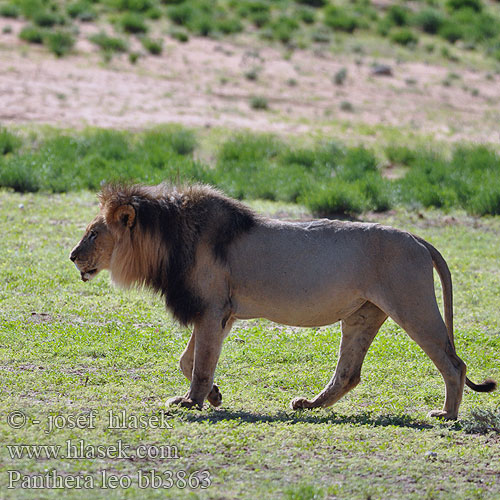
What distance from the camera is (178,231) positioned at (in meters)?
7.34

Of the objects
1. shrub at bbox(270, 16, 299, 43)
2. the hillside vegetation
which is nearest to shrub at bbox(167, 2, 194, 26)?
the hillside vegetation

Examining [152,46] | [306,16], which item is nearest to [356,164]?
[152,46]

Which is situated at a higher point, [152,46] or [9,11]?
[9,11]

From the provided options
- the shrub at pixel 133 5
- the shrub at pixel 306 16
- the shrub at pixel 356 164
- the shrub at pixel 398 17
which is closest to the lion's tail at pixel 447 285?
the shrub at pixel 356 164

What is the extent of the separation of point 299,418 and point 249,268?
4.10 feet

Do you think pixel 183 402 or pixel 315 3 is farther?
pixel 315 3

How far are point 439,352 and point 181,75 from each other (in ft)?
68.3

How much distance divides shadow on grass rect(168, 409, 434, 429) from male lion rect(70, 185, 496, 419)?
0.20 metres

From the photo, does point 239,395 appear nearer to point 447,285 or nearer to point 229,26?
point 447,285

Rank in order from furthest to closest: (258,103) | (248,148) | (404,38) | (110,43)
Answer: (404,38), (110,43), (258,103), (248,148)

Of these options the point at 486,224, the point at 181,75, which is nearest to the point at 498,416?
the point at 486,224

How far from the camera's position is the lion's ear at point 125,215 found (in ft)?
24.0

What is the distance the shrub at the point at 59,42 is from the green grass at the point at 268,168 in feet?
22.5

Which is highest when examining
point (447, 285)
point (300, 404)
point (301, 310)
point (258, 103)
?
point (447, 285)
